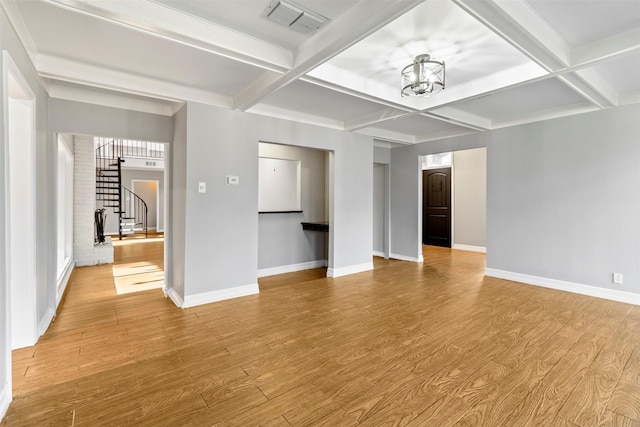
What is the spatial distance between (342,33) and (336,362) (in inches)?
96.7

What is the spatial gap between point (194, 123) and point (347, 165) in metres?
2.53

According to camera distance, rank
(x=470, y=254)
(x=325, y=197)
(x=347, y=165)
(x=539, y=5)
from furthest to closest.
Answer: (x=470, y=254)
(x=325, y=197)
(x=347, y=165)
(x=539, y=5)

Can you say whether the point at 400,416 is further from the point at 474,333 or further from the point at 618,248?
the point at 618,248

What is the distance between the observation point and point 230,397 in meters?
2.01

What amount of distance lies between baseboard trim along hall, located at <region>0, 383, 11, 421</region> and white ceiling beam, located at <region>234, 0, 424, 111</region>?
2.99 metres

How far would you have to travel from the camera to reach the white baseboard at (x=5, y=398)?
1.81 metres

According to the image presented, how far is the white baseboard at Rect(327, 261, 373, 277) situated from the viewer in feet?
16.9

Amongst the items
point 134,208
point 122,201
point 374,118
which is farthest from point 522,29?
point 134,208

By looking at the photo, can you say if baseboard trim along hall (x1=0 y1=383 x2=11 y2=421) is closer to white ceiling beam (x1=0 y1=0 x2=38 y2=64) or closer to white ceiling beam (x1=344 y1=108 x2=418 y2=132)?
white ceiling beam (x1=0 y1=0 x2=38 y2=64)

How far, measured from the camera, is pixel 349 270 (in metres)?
5.33

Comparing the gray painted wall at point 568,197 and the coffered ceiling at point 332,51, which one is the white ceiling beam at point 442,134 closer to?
the gray painted wall at point 568,197

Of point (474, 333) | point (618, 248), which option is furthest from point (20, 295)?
point (618, 248)

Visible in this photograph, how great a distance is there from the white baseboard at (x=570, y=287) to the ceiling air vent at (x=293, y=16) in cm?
462

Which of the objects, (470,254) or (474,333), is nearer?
(474,333)
